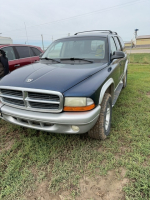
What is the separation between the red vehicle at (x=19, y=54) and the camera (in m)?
5.13

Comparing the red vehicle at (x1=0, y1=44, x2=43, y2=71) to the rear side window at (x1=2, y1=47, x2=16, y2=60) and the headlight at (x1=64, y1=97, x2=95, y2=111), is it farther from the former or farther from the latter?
the headlight at (x1=64, y1=97, x2=95, y2=111)

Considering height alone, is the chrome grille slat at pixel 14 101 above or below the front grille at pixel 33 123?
above

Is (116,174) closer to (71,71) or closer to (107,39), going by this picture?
(71,71)

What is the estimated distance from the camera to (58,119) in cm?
189

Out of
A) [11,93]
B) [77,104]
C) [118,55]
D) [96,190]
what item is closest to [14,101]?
[11,93]

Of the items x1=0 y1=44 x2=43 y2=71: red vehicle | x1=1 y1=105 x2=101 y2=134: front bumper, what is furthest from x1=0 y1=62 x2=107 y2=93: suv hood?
x1=0 y1=44 x2=43 y2=71: red vehicle

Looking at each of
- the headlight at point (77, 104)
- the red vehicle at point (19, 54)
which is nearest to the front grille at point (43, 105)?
the headlight at point (77, 104)

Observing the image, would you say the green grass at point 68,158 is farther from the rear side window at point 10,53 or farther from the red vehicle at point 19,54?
the rear side window at point 10,53

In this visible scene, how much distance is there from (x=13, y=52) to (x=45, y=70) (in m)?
3.52

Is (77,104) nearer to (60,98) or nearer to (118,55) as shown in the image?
(60,98)

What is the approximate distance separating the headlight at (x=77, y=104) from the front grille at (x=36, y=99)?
0.09 metres

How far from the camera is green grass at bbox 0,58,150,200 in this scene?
1.77 meters

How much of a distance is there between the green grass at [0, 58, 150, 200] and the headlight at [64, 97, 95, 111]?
778 millimetres

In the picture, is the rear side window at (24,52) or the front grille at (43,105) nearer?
the front grille at (43,105)
